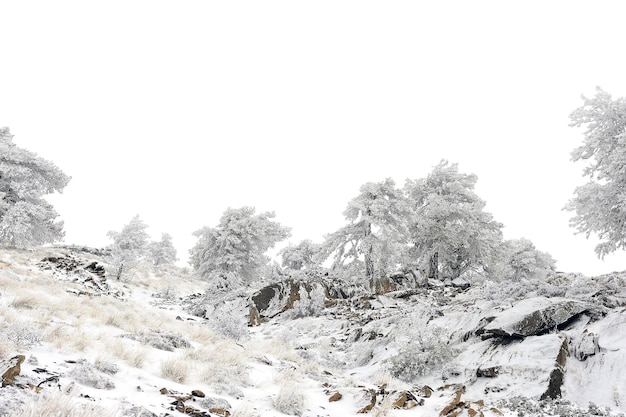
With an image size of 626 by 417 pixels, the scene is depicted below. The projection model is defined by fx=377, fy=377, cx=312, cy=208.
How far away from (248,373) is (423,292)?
510 inches

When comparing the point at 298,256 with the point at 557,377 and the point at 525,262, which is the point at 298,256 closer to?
the point at 525,262

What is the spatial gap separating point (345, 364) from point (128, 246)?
26.8 metres

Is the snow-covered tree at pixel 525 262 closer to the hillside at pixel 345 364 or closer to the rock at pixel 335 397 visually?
the hillside at pixel 345 364

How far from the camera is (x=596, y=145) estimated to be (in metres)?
13.1

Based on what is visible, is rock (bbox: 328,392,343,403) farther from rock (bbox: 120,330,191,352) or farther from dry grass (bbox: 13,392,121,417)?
dry grass (bbox: 13,392,121,417)

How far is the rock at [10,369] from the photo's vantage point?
3.67 m

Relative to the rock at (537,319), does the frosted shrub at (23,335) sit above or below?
below

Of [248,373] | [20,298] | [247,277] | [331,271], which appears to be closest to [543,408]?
[248,373]

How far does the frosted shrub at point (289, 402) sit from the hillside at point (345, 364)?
2 cm

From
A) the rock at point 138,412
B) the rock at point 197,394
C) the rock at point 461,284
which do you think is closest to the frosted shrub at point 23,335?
the rock at point 138,412

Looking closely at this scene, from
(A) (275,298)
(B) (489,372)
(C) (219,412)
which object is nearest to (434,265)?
(A) (275,298)

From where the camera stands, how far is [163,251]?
4988 cm

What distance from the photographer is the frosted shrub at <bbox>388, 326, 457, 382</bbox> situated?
8547mm

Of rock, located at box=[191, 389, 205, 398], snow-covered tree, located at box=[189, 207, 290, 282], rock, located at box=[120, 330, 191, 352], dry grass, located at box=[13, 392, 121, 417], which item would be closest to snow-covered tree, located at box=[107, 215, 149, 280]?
snow-covered tree, located at box=[189, 207, 290, 282]
